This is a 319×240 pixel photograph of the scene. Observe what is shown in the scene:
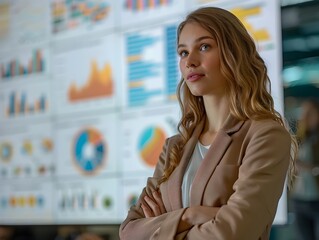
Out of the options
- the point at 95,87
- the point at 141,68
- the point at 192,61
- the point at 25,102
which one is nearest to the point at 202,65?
the point at 192,61

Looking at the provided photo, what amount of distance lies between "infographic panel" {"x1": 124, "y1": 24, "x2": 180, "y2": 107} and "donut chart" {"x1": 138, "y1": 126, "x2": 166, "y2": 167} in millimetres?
236

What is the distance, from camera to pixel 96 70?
17.4 feet

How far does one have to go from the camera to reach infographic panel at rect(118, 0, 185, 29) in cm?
473

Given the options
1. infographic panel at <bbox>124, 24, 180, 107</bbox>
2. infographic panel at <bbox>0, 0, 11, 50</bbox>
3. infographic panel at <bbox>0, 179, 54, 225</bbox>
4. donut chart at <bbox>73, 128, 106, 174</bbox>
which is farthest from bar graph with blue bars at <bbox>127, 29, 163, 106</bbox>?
infographic panel at <bbox>0, 0, 11, 50</bbox>

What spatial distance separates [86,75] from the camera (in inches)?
213

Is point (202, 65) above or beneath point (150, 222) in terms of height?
above

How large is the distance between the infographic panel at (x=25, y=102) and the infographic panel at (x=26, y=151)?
0.31 ft

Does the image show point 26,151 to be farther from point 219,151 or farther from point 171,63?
point 219,151

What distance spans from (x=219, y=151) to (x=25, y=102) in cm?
Result: 411

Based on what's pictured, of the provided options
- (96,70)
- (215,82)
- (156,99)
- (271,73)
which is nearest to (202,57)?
(215,82)

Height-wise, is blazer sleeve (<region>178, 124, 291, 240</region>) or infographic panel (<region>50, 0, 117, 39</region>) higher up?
infographic panel (<region>50, 0, 117, 39</region>)

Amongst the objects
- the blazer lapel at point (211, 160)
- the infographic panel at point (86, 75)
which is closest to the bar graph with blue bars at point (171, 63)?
the infographic panel at point (86, 75)

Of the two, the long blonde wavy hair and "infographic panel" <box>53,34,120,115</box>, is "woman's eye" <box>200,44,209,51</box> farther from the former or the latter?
"infographic panel" <box>53,34,120,115</box>

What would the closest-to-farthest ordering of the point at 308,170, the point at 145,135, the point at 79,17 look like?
the point at 308,170, the point at 145,135, the point at 79,17
